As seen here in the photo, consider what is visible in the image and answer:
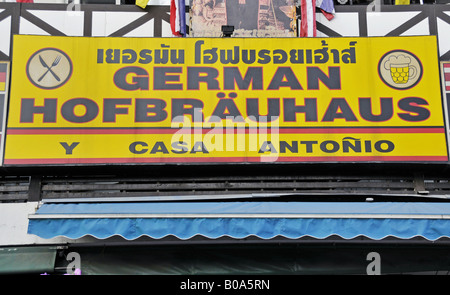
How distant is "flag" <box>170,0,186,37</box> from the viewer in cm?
971

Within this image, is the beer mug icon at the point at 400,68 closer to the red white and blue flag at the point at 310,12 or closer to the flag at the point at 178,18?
the red white and blue flag at the point at 310,12

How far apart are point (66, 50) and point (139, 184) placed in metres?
2.32

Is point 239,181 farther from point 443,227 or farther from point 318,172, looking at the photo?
point 443,227

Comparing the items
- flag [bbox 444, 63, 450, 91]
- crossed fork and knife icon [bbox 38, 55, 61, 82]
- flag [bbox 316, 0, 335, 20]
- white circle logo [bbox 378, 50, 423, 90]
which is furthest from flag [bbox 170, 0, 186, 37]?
flag [bbox 444, 63, 450, 91]

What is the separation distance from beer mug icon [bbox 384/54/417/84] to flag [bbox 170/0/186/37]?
10.6 feet

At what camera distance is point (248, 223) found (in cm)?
785

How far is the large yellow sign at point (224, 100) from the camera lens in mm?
8812

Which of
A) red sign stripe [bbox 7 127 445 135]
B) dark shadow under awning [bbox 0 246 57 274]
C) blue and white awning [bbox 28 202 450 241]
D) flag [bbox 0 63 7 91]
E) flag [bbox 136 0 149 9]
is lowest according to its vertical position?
dark shadow under awning [bbox 0 246 57 274]

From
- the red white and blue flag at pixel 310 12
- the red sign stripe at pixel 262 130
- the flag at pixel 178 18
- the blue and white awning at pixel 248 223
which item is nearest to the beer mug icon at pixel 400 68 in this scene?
the red sign stripe at pixel 262 130

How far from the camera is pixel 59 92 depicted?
29.7 ft

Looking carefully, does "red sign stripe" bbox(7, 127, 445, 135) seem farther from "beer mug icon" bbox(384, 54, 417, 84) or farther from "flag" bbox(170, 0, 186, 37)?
"flag" bbox(170, 0, 186, 37)

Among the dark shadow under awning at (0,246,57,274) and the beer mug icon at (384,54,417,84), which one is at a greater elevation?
the beer mug icon at (384,54,417,84)

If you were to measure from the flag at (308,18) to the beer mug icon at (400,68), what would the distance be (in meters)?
1.36

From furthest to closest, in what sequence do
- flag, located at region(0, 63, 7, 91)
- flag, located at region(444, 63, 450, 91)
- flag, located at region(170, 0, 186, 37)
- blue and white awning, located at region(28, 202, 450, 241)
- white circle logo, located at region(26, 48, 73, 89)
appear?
flag, located at region(170, 0, 186, 37) → flag, located at region(444, 63, 450, 91) → flag, located at region(0, 63, 7, 91) → white circle logo, located at region(26, 48, 73, 89) → blue and white awning, located at region(28, 202, 450, 241)
